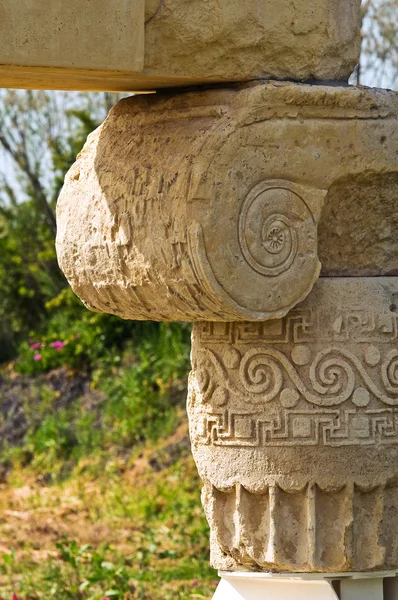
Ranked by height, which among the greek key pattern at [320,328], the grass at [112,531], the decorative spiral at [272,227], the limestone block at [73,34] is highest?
the limestone block at [73,34]

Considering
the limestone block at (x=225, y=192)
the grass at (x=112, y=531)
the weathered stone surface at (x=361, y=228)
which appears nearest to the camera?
the limestone block at (x=225, y=192)

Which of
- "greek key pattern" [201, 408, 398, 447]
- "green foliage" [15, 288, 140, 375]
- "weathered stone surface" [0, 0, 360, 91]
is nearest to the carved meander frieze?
"greek key pattern" [201, 408, 398, 447]

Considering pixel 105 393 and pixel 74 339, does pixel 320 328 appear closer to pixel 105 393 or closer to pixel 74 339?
pixel 105 393

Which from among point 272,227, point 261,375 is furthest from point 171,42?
point 261,375

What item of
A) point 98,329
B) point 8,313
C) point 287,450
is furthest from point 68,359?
point 287,450

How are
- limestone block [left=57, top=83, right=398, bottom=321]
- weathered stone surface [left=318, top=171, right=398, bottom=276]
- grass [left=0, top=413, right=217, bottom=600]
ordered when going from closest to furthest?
limestone block [left=57, top=83, right=398, bottom=321] → weathered stone surface [left=318, top=171, right=398, bottom=276] → grass [left=0, top=413, right=217, bottom=600]

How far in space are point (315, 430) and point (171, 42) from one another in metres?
1.12

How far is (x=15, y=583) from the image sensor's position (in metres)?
5.77

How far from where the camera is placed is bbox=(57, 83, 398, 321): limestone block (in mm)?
3256

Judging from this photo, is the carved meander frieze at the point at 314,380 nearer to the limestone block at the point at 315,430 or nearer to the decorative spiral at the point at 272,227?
the limestone block at the point at 315,430

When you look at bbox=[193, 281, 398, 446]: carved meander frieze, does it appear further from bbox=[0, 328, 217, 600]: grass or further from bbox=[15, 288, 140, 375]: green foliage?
bbox=[15, 288, 140, 375]: green foliage

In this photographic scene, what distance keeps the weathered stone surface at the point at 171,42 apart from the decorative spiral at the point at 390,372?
2.64 feet

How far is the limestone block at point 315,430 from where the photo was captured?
3.48m

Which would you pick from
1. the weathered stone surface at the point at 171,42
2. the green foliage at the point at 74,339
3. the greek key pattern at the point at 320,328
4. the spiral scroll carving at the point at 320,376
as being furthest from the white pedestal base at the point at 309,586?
A: the green foliage at the point at 74,339
